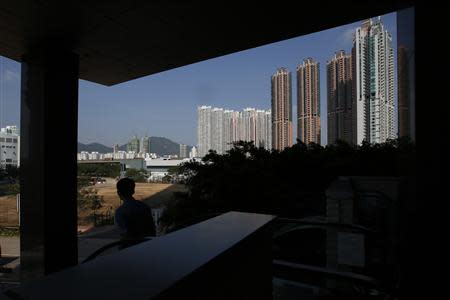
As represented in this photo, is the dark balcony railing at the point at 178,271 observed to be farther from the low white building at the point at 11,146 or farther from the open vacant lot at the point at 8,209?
the open vacant lot at the point at 8,209

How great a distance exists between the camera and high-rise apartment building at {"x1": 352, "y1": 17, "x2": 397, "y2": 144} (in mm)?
12016

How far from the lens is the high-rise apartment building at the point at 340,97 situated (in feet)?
57.2

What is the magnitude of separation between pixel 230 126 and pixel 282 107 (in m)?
11.0

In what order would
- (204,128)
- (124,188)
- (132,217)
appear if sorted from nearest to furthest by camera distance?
(132,217) < (124,188) < (204,128)

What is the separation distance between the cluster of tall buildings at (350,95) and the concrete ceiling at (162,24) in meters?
4.24

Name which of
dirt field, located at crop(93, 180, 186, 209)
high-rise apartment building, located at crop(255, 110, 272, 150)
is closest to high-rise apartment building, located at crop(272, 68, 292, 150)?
high-rise apartment building, located at crop(255, 110, 272, 150)

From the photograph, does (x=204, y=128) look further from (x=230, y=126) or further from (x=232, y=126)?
(x=232, y=126)

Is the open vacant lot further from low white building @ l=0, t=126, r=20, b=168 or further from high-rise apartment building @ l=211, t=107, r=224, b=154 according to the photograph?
high-rise apartment building @ l=211, t=107, r=224, b=154

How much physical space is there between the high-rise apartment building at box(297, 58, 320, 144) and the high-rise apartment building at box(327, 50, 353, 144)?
2.17m

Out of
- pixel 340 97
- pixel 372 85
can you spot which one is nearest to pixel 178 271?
pixel 372 85

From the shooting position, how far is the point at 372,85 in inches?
527

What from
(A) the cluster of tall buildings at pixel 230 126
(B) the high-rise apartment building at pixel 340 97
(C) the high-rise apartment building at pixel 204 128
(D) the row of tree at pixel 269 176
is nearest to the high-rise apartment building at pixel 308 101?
(B) the high-rise apartment building at pixel 340 97

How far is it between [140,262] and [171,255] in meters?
0.12

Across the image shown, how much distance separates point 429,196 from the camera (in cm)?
221
